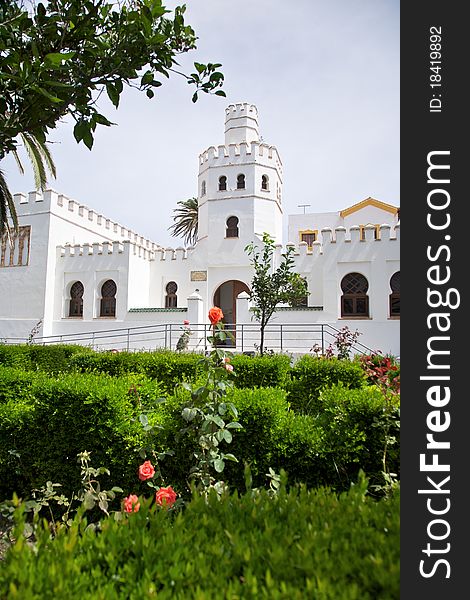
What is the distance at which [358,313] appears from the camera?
18375 mm

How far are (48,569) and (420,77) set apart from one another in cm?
222

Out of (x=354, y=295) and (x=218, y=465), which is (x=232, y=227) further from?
(x=218, y=465)

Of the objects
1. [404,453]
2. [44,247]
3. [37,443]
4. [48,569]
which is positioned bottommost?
[37,443]

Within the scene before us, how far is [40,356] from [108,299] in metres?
10.8

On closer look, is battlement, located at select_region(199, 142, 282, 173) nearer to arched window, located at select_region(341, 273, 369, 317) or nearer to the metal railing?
arched window, located at select_region(341, 273, 369, 317)

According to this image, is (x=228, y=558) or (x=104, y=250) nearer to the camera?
(x=228, y=558)

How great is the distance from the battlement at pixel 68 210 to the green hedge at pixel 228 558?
21.9 metres

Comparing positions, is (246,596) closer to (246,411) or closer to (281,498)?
(281,498)

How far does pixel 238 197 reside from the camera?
69.3 feet

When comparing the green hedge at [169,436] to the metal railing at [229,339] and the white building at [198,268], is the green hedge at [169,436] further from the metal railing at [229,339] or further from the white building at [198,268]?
the white building at [198,268]

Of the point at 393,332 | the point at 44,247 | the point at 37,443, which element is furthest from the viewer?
the point at 44,247

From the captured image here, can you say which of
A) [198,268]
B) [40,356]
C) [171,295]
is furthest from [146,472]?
[171,295]

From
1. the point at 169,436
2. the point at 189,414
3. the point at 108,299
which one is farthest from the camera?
the point at 108,299

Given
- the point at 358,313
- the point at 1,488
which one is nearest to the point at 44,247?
the point at 358,313
